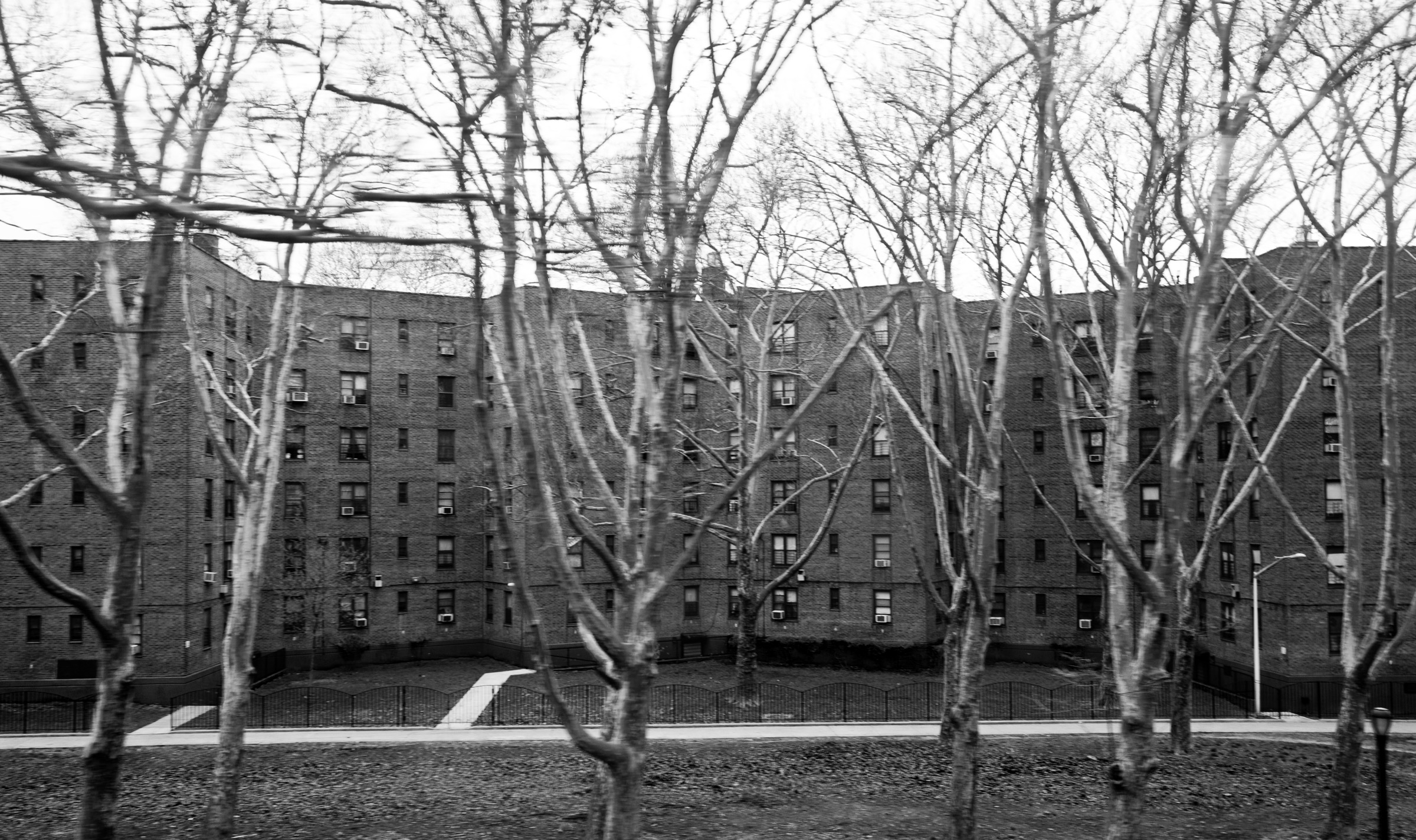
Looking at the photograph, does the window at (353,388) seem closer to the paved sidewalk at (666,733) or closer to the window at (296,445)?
the window at (296,445)

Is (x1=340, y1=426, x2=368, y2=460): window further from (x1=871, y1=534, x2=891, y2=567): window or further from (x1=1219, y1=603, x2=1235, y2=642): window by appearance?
(x1=1219, y1=603, x2=1235, y2=642): window

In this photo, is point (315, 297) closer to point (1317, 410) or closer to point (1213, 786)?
point (1213, 786)

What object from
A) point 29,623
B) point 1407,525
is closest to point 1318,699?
point 1407,525

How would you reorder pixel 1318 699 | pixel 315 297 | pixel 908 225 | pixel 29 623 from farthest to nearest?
pixel 315 297 < pixel 29 623 < pixel 1318 699 < pixel 908 225

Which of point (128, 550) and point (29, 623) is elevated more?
point (128, 550)

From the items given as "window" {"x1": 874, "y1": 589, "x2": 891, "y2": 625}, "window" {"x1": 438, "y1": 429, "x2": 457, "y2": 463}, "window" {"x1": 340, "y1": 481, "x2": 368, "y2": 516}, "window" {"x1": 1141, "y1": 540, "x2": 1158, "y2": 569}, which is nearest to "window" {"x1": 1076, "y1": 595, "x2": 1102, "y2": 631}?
"window" {"x1": 1141, "y1": 540, "x2": 1158, "y2": 569}

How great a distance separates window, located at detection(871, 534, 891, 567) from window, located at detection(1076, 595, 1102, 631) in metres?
7.71

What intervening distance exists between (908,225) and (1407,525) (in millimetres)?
24018

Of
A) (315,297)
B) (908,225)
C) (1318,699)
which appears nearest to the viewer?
(908,225)

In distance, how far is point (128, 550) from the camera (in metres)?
9.67

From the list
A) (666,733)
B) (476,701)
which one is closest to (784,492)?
(476,701)

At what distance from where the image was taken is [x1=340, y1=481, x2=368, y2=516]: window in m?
36.3

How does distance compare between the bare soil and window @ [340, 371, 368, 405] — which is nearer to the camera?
the bare soil

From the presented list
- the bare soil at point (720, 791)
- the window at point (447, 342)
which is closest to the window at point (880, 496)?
the bare soil at point (720, 791)
